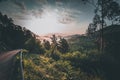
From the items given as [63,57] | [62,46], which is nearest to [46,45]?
[62,46]

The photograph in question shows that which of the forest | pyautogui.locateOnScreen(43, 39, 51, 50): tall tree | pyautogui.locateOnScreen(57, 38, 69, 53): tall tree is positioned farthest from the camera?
pyautogui.locateOnScreen(43, 39, 51, 50): tall tree

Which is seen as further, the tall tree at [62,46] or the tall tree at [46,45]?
the tall tree at [46,45]

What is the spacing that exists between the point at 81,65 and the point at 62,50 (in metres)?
10.9

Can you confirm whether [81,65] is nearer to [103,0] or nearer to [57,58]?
[57,58]

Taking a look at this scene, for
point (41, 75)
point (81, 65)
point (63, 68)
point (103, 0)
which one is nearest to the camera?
point (41, 75)

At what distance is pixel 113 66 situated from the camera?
84.4 ft

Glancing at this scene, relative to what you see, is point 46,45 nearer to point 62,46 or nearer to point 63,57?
point 62,46

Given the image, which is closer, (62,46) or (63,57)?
(63,57)

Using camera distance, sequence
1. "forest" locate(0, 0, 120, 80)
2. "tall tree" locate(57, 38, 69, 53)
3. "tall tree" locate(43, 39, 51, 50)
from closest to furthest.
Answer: "forest" locate(0, 0, 120, 80)
"tall tree" locate(57, 38, 69, 53)
"tall tree" locate(43, 39, 51, 50)

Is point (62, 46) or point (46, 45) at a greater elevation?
point (46, 45)

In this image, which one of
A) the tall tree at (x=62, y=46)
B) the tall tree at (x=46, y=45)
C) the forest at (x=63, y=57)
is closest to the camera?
the forest at (x=63, y=57)

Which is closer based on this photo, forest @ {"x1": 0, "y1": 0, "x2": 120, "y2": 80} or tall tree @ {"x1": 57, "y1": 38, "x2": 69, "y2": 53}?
forest @ {"x1": 0, "y1": 0, "x2": 120, "y2": 80}

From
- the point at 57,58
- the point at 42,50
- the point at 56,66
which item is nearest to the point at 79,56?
the point at 57,58

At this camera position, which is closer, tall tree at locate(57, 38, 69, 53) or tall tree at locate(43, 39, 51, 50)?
tall tree at locate(57, 38, 69, 53)
